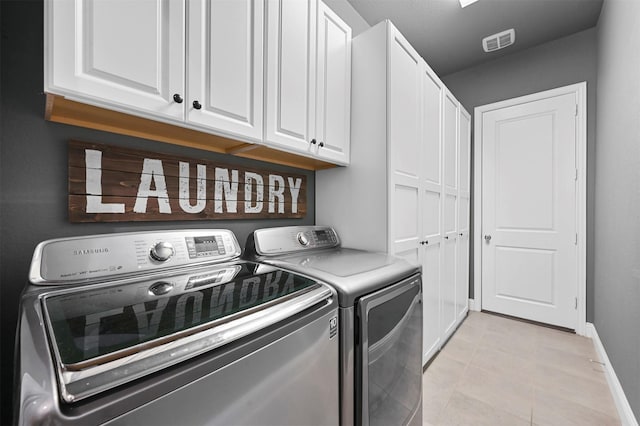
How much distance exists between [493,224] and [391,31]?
102 inches

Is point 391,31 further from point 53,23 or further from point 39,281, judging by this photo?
point 39,281

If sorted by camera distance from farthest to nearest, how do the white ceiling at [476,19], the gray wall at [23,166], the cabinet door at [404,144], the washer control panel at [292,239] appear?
the white ceiling at [476,19] → the cabinet door at [404,144] → the washer control panel at [292,239] → the gray wall at [23,166]

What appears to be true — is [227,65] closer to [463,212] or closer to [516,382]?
[516,382]

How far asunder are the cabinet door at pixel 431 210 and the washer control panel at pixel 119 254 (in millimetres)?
1469

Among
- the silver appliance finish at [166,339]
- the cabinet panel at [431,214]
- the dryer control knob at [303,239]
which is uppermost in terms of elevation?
the cabinet panel at [431,214]

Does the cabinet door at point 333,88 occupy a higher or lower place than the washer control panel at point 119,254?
higher

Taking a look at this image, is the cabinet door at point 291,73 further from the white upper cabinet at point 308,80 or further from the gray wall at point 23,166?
the gray wall at point 23,166

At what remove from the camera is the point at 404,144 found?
1748 millimetres

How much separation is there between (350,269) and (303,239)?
1.59 ft

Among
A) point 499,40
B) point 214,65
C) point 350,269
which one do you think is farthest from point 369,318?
point 499,40

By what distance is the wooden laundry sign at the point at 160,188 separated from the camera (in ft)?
3.32

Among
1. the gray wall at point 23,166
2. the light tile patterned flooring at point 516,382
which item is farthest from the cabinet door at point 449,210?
the gray wall at point 23,166

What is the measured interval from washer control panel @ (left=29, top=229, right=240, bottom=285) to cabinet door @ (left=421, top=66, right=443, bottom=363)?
1.47 meters

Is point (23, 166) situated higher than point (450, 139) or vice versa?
point (450, 139)
